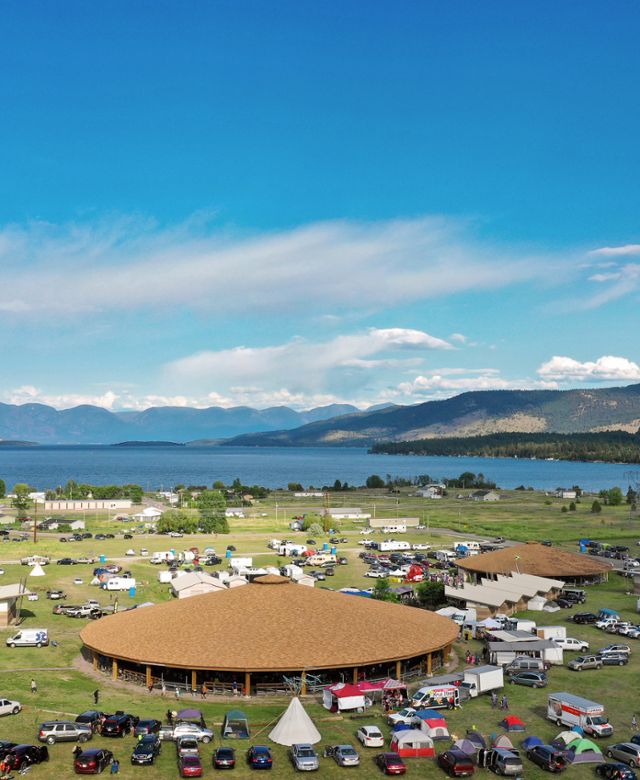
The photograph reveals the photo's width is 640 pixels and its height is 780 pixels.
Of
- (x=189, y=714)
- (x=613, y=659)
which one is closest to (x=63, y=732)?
(x=189, y=714)

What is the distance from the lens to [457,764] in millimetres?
32375

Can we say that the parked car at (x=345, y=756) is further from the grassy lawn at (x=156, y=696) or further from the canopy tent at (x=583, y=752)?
the canopy tent at (x=583, y=752)

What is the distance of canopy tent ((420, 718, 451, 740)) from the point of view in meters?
36.5

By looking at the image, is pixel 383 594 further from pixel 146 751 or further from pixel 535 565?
pixel 146 751

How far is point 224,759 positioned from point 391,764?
7153 mm

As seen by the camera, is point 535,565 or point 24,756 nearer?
point 24,756

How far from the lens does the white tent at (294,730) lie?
116 feet

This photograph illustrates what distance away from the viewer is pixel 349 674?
44.7 m

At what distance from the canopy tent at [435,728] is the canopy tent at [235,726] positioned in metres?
8.61

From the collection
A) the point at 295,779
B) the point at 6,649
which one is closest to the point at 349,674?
the point at 295,779

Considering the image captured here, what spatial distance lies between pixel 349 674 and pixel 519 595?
102ft

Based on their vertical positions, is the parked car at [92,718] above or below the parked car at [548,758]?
above

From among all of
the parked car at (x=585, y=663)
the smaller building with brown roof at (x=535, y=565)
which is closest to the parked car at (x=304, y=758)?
the parked car at (x=585, y=663)

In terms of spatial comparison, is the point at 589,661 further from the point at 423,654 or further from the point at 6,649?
the point at 6,649
